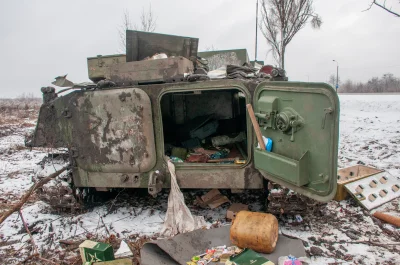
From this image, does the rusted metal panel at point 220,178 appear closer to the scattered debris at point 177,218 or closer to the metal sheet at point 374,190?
the scattered debris at point 177,218

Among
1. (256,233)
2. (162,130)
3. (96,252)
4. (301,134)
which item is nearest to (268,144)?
(301,134)

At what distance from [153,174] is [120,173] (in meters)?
0.46

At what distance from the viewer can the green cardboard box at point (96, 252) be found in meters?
2.96

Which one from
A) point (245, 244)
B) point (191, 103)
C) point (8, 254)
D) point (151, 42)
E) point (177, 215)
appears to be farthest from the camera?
point (191, 103)

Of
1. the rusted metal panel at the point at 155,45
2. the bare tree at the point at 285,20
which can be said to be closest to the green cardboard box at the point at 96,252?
the rusted metal panel at the point at 155,45

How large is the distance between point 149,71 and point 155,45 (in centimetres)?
80

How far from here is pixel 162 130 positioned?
3.87 m

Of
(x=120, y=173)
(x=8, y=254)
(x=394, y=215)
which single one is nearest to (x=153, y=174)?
(x=120, y=173)

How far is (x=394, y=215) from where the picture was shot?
3.89 metres

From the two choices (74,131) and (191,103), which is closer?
(74,131)

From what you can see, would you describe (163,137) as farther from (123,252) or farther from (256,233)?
(256,233)

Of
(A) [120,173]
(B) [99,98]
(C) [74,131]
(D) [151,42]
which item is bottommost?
(A) [120,173]

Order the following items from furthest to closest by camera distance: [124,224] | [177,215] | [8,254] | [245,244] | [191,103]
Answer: [191,103], [124,224], [177,215], [8,254], [245,244]

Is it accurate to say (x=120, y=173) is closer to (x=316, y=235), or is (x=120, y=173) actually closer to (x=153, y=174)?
(x=153, y=174)
